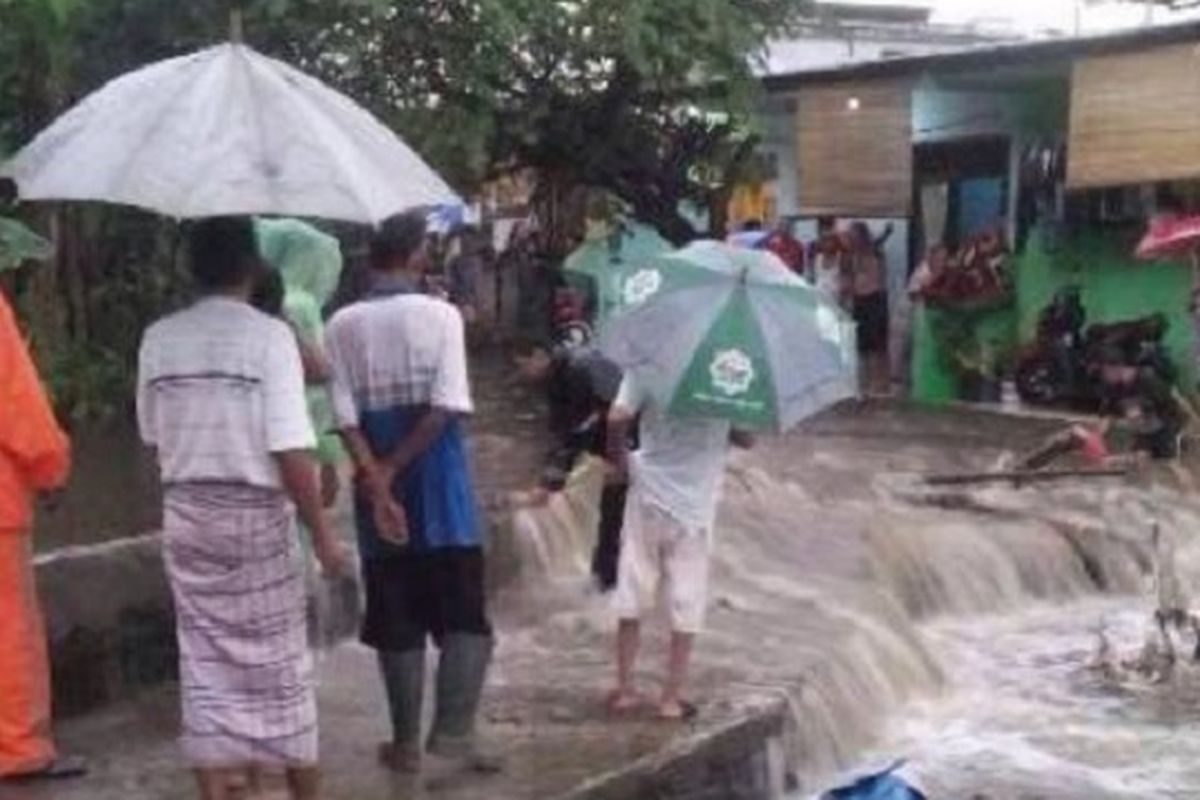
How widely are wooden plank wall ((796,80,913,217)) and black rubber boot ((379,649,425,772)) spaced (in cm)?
1299

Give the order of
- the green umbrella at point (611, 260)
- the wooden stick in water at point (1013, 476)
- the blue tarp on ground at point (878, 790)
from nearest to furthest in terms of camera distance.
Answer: the blue tarp on ground at point (878, 790)
the green umbrella at point (611, 260)
the wooden stick in water at point (1013, 476)

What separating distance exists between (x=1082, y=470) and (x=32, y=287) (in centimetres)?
688

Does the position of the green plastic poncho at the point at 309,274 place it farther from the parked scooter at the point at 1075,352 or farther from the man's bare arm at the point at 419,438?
the parked scooter at the point at 1075,352

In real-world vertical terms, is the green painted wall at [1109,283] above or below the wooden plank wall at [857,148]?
below

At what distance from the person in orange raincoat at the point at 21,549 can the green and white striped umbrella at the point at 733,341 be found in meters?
1.96

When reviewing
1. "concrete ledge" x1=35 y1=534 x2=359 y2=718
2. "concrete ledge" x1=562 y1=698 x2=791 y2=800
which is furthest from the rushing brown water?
"concrete ledge" x1=35 y1=534 x2=359 y2=718

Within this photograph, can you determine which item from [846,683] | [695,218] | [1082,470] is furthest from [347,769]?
[695,218]

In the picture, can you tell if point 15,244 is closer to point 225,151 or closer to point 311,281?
point 311,281

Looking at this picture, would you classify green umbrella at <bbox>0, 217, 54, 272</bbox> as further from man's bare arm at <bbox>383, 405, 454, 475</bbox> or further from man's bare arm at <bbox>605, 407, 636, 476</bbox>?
man's bare arm at <bbox>605, 407, 636, 476</bbox>

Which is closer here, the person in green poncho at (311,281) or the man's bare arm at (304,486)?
the man's bare arm at (304,486)

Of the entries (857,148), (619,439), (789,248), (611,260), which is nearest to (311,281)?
(619,439)

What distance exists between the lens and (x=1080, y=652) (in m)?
10.4

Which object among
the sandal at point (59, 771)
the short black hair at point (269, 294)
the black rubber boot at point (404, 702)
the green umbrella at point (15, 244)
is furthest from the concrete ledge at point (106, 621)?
the short black hair at point (269, 294)

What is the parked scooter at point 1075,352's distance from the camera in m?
16.1
